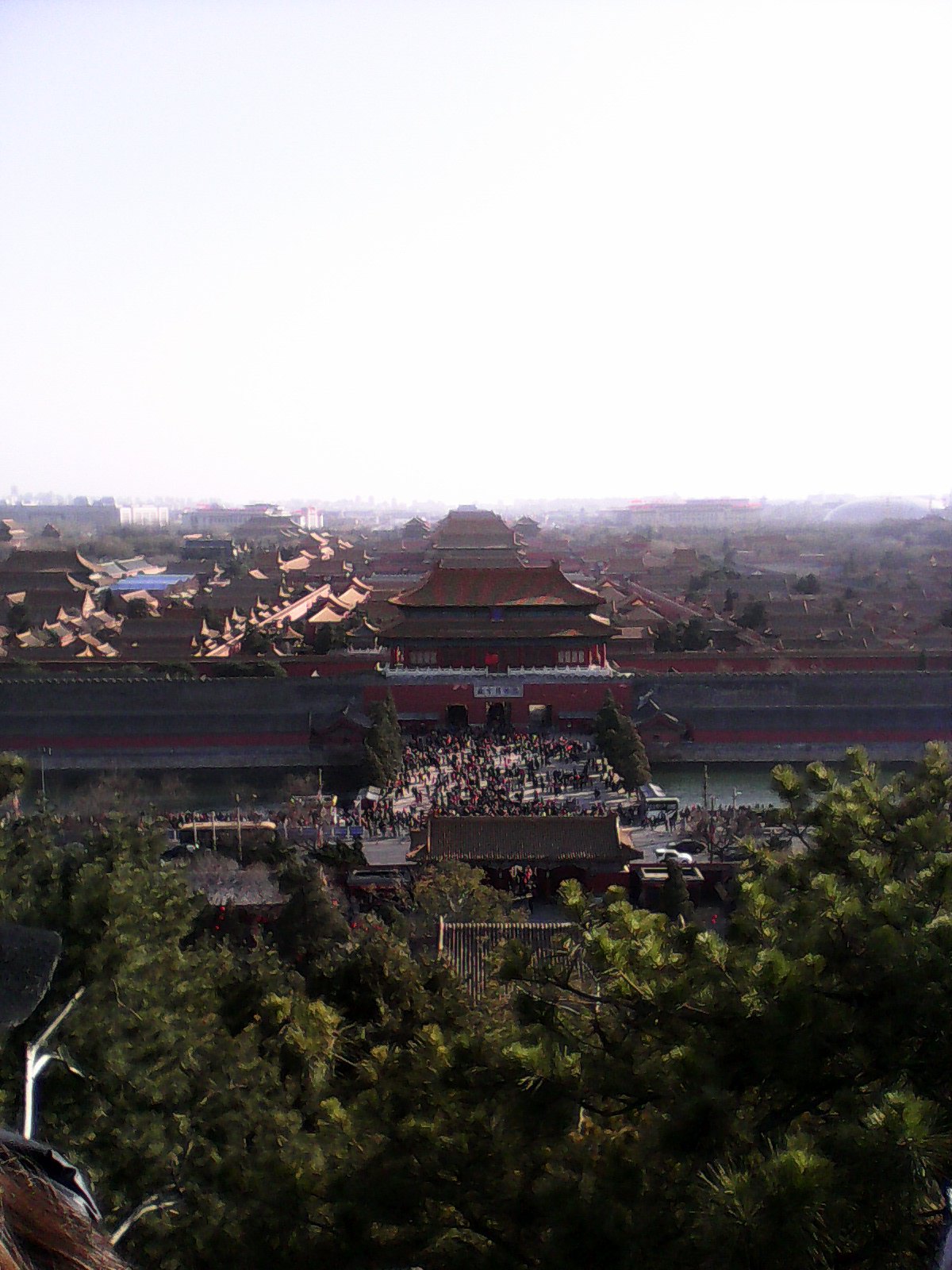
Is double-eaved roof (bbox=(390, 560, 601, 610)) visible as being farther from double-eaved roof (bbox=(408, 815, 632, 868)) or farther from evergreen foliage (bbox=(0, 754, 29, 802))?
evergreen foliage (bbox=(0, 754, 29, 802))

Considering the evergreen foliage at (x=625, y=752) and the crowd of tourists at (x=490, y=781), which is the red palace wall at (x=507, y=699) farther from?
the evergreen foliage at (x=625, y=752)

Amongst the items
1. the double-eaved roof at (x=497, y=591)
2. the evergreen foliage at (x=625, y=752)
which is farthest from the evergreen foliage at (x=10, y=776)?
the double-eaved roof at (x=497, y=591)

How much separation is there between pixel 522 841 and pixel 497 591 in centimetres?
1287

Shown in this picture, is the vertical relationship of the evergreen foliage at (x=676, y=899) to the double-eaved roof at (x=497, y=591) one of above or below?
below

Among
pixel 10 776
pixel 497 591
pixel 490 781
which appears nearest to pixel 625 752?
pixel 490 781

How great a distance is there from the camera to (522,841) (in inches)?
531

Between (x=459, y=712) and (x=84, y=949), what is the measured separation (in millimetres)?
17593

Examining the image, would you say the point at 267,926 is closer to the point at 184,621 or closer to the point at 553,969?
the point at 553,969

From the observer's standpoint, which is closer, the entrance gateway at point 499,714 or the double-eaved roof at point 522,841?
the double-eaved roof at point 522,841

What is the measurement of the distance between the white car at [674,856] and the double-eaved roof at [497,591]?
10816 millimetres

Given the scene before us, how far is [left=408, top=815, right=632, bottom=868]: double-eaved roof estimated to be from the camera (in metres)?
13.3

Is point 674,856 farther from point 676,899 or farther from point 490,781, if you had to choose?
point 490,781

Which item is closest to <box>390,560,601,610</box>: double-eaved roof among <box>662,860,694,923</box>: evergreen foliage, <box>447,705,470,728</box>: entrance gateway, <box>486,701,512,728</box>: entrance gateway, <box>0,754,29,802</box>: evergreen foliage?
<box>486,701,512,728</box>: entrance gateway

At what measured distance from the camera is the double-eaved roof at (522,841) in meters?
13.3
